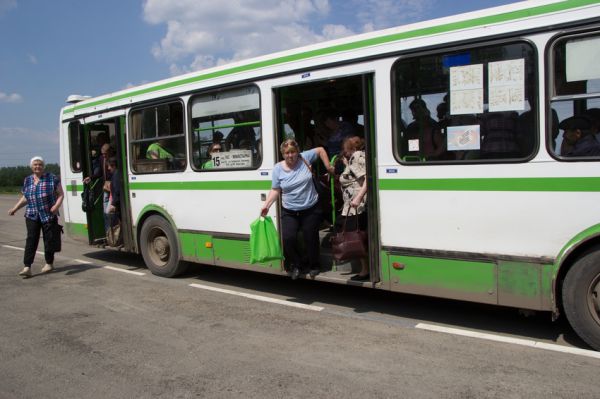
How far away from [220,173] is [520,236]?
12.1 ft

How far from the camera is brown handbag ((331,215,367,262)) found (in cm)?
527

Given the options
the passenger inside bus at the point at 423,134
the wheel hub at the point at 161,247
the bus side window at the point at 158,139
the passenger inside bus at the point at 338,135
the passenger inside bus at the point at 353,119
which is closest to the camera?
the passenger inside bus at the point at 423,134

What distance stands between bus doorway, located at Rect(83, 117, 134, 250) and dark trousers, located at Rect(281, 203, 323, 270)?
3.35 metres

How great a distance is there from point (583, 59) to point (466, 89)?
93 centimetres

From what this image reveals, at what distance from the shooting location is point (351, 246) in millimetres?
5266

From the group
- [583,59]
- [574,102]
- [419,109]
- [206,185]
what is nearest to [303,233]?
[206,185]

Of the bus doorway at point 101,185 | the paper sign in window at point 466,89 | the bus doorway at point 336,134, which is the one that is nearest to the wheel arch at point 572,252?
the paper sign in window at point 466,89

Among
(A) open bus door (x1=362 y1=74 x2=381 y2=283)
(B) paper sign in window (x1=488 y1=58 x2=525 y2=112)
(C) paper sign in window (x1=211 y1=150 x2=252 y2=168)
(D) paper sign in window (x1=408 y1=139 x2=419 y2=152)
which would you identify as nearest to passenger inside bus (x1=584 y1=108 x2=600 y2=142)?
(B) paper sign in window (x1=488 y1=58 x2=525 y2=112)

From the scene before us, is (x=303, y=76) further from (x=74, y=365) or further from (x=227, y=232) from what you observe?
(x=74, y=365)

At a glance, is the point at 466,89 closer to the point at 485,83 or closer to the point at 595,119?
the point at 485,83

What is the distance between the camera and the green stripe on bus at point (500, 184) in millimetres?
3990

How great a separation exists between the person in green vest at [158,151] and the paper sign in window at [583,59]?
507cm

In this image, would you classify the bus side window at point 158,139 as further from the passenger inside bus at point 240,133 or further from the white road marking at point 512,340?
the white road marking at point 512,340

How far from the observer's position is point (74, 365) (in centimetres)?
437
